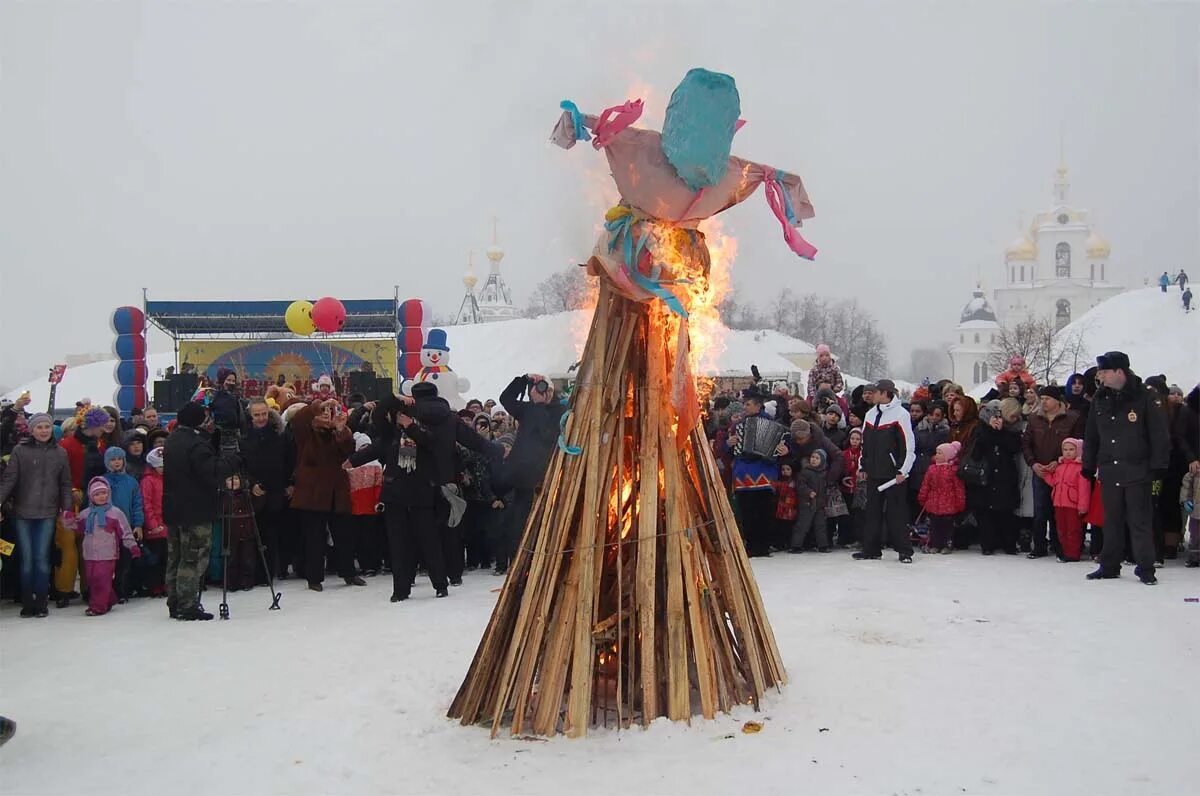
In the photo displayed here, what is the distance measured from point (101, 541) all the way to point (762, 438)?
605 cm

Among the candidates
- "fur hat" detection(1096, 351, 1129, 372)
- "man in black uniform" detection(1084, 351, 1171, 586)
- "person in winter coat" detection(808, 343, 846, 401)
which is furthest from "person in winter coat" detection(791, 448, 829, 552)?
"person in winter coat" detection(808, 343, 846, 401)

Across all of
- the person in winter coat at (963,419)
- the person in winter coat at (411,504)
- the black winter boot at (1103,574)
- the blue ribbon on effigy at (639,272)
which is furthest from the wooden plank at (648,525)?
the person in winter coat at (963,419)

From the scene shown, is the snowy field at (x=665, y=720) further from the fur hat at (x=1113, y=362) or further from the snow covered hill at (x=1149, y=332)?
the snow covered hill at (x=1149, y=332)

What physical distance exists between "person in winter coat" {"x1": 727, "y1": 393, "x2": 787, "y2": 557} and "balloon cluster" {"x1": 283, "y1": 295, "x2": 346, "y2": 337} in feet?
54.6

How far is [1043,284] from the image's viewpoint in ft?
298

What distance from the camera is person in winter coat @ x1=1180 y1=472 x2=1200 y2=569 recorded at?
834 centimetres

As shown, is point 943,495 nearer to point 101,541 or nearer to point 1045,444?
point 1045,444

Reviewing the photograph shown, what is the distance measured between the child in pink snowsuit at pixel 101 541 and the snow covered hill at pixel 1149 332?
130ft

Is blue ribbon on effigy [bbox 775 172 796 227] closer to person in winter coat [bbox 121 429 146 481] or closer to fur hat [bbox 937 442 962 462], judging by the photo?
fur hat [bbox 937 442 962 462]

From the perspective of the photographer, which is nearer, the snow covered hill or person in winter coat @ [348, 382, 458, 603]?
person in winter coat @ [348, 382, 458, 603]

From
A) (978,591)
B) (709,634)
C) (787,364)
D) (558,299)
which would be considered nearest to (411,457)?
(558,299)

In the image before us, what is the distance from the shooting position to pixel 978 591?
757 centimetres

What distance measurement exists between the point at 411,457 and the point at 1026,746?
5116mm

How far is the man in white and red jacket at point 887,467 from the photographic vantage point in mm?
9117
